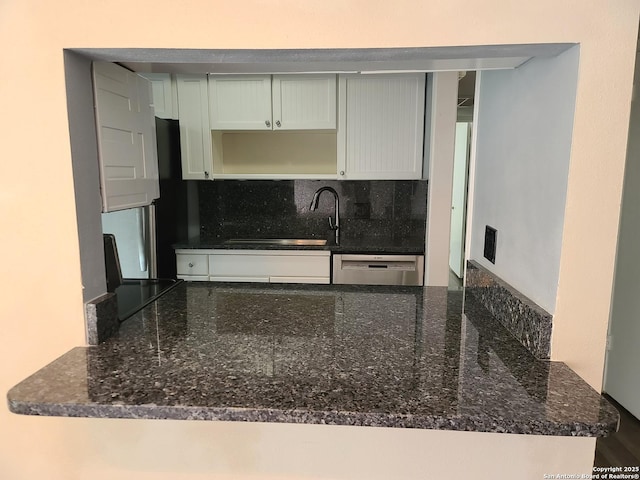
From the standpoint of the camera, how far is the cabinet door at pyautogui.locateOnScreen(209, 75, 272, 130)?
3.12 metres

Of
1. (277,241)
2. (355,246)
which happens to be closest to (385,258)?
(355,246)

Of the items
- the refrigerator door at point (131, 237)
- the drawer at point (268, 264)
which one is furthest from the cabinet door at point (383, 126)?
the refrigerator door at point (131, 237)

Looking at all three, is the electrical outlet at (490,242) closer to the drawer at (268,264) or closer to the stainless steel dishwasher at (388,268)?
the stainless steel dishwasher at (388,268)

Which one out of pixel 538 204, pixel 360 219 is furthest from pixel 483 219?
pixel 360 219

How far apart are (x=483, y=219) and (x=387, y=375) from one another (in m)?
0.77

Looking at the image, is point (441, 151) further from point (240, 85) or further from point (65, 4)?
point (65, 4)

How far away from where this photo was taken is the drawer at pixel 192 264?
311 cm

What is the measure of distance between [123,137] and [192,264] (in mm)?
1894

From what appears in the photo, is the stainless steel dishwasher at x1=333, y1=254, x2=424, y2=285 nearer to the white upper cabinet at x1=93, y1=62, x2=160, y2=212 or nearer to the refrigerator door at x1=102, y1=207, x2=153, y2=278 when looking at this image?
the refrigerator door at x1=102, y1=207, x2=153, y2=278

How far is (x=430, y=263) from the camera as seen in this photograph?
9.36 ft

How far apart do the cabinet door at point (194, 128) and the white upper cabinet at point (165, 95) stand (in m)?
0.04

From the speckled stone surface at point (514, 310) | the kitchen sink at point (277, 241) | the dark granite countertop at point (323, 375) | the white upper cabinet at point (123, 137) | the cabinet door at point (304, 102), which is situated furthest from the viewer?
the kitchen sink at point (277, 241)

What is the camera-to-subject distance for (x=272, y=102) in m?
3.13

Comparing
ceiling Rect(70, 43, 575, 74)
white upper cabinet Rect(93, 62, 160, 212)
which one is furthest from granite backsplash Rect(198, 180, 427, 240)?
ceiling Rect(70, 43, 575, 74)
